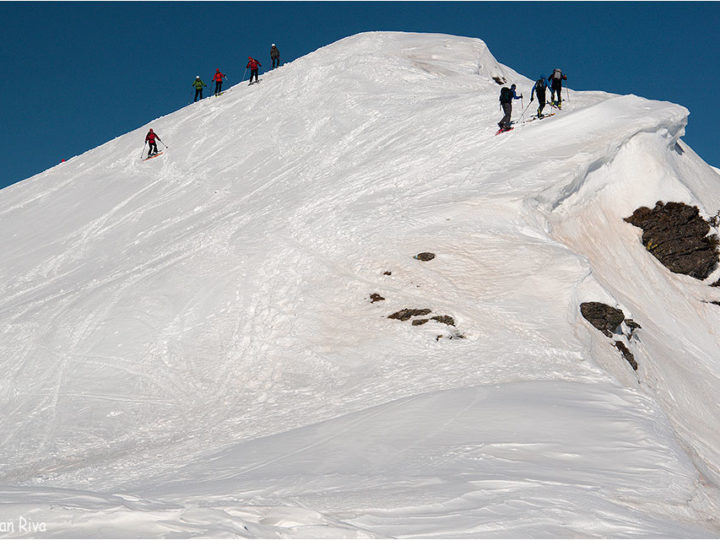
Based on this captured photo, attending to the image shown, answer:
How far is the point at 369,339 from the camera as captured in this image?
49.5 feet

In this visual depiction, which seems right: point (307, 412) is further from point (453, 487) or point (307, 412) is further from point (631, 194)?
point (631, 194)

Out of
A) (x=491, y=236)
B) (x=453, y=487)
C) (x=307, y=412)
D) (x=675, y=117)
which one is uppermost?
(x=675, y=117)

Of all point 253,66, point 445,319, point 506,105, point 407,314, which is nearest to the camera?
point 445,319

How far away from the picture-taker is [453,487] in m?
7.17

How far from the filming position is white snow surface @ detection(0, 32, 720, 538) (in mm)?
7105

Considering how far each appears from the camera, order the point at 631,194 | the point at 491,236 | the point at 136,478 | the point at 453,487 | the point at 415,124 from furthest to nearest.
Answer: the point at 415,124 < the point at 631,194 < the point at 491,236 < the point at 136,478 < the point at 453,487

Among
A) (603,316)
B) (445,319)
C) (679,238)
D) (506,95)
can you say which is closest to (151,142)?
(506,95)

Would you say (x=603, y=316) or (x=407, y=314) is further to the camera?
(x=407, y=314)

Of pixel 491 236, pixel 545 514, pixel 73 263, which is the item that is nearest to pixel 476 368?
pixel 491 236

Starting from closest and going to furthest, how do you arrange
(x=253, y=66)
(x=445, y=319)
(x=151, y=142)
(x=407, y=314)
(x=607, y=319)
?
(x=607, y=319) → (x=445, y=319) → (x=407, y=314) → (x=151, y=142) → (x=253, y=66)

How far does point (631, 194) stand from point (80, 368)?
15398 millimetres

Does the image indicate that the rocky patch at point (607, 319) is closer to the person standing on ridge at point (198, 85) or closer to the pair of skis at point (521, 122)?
the pair of skis at point (521, 122)

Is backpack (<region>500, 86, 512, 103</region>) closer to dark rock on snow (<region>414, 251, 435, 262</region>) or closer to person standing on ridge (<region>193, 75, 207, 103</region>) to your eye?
dark rock on snow (<region>414, 251, 435, 262</region>)

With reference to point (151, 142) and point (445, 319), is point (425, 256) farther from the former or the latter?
point (151, 142)
